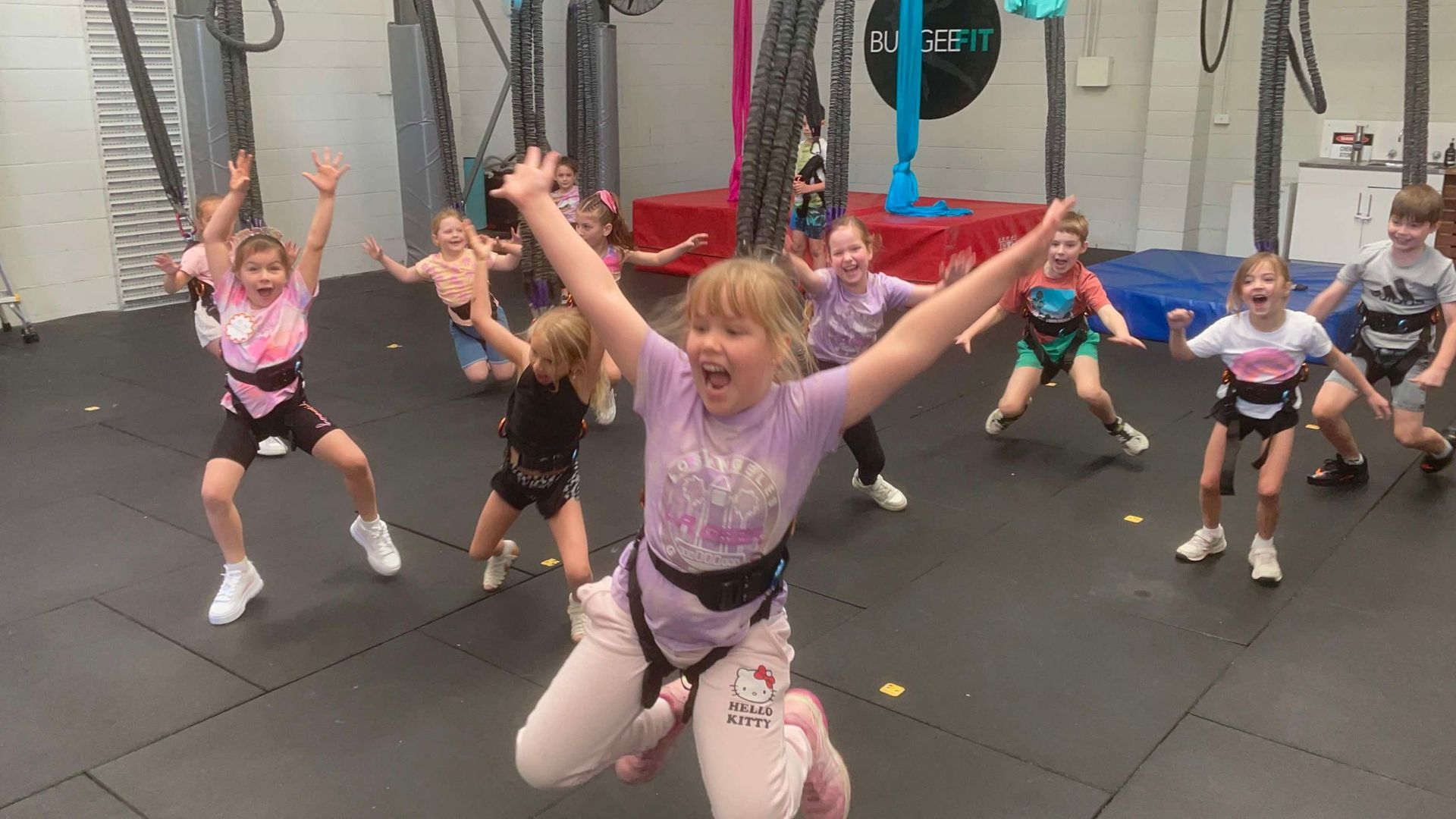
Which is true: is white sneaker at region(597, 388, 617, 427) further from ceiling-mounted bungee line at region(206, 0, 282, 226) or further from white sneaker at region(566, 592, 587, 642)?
white sneaker at region(566, 592, 587, 642)

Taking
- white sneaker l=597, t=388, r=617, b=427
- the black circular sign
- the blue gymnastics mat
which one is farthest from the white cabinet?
white sneaker l=597, t=388, r=617, b=427

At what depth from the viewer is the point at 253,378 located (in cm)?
322

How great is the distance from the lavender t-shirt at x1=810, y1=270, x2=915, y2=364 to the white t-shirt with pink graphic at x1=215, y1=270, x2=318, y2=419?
162 centimetres

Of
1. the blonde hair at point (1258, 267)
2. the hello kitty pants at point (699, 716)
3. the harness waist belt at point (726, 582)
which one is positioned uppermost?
the blonde hair at point (1258, 267)

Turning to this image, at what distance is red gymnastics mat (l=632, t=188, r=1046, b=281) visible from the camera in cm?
788

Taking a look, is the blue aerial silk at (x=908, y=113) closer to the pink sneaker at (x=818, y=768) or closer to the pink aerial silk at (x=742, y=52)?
the pink aerial silk at (x=742, y=52)

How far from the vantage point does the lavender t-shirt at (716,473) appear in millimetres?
1890

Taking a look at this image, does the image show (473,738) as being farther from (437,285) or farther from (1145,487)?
(437,285)

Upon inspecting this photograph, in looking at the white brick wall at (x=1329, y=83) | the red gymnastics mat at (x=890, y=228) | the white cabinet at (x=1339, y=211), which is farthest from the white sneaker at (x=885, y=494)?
the white brick wall at (x=1329, y=83)

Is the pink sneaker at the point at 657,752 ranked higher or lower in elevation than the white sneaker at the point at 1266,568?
higher

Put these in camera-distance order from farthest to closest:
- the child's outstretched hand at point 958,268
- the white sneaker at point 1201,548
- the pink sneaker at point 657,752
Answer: the white sneaker at point 1201,548 → the pink sneaker at point 657,752 → the child's outstretched hand at point 958,268

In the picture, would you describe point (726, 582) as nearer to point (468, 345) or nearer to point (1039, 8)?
point (468, 345)

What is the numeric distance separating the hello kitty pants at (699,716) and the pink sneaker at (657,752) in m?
0.15

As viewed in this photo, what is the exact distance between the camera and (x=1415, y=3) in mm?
3984
